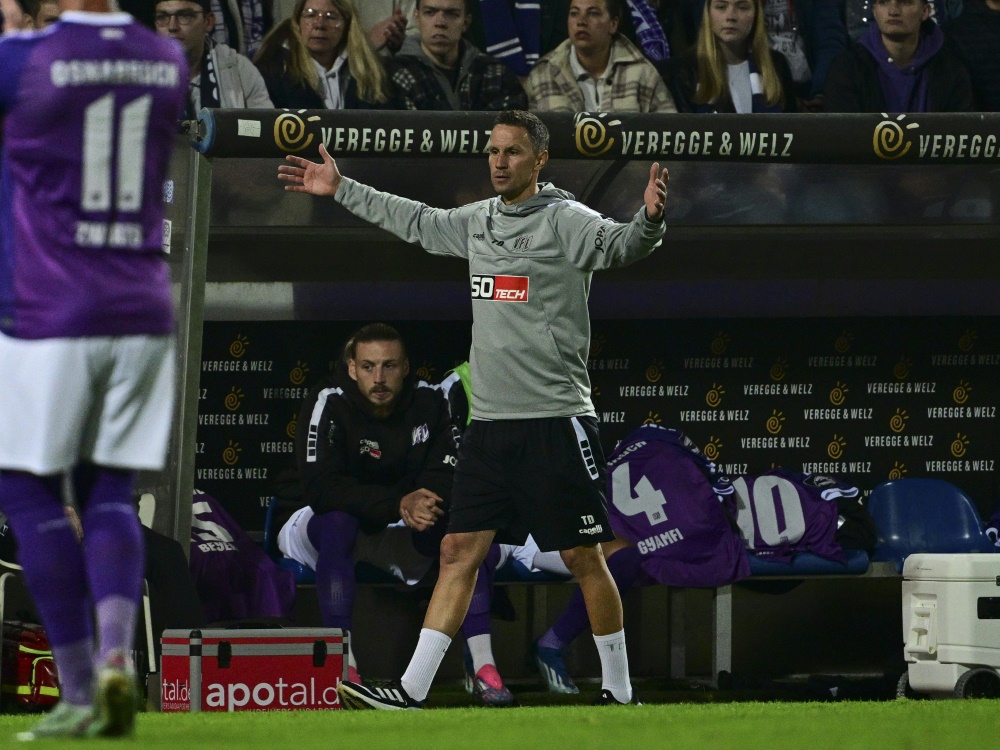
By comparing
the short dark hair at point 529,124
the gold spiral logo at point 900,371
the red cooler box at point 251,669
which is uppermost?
the short dark hair at point 529,124

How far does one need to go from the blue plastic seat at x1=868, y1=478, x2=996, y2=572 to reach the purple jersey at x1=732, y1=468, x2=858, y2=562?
0.99ft

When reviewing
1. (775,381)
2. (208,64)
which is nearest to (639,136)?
(775,381)

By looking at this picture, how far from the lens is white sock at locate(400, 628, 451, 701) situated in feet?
17.8

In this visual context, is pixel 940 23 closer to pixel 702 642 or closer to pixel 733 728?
pixel 702 642

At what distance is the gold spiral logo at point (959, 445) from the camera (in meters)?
8.80

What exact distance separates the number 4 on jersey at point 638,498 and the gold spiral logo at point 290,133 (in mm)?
2232

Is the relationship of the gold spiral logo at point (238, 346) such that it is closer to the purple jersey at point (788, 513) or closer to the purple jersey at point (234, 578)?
the purple jersey at point (234, 578)

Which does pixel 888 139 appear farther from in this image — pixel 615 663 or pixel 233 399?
pixel 233 399

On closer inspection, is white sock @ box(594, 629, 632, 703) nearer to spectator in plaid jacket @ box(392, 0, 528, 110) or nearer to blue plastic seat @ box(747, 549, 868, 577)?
blue plastic seat @ box(747, 549, 868, 577)

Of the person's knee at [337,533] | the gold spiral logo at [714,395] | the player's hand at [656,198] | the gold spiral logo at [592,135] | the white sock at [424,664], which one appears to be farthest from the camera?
the gold spiral logo at [714,395]

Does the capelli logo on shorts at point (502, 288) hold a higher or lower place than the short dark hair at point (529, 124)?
lower

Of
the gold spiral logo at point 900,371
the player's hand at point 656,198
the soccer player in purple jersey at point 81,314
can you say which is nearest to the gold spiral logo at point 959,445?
the gold spiral logo at point 900,371

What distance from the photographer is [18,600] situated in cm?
780

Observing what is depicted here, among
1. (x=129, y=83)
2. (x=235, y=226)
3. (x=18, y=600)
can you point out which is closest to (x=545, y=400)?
(x=129, y=83)
